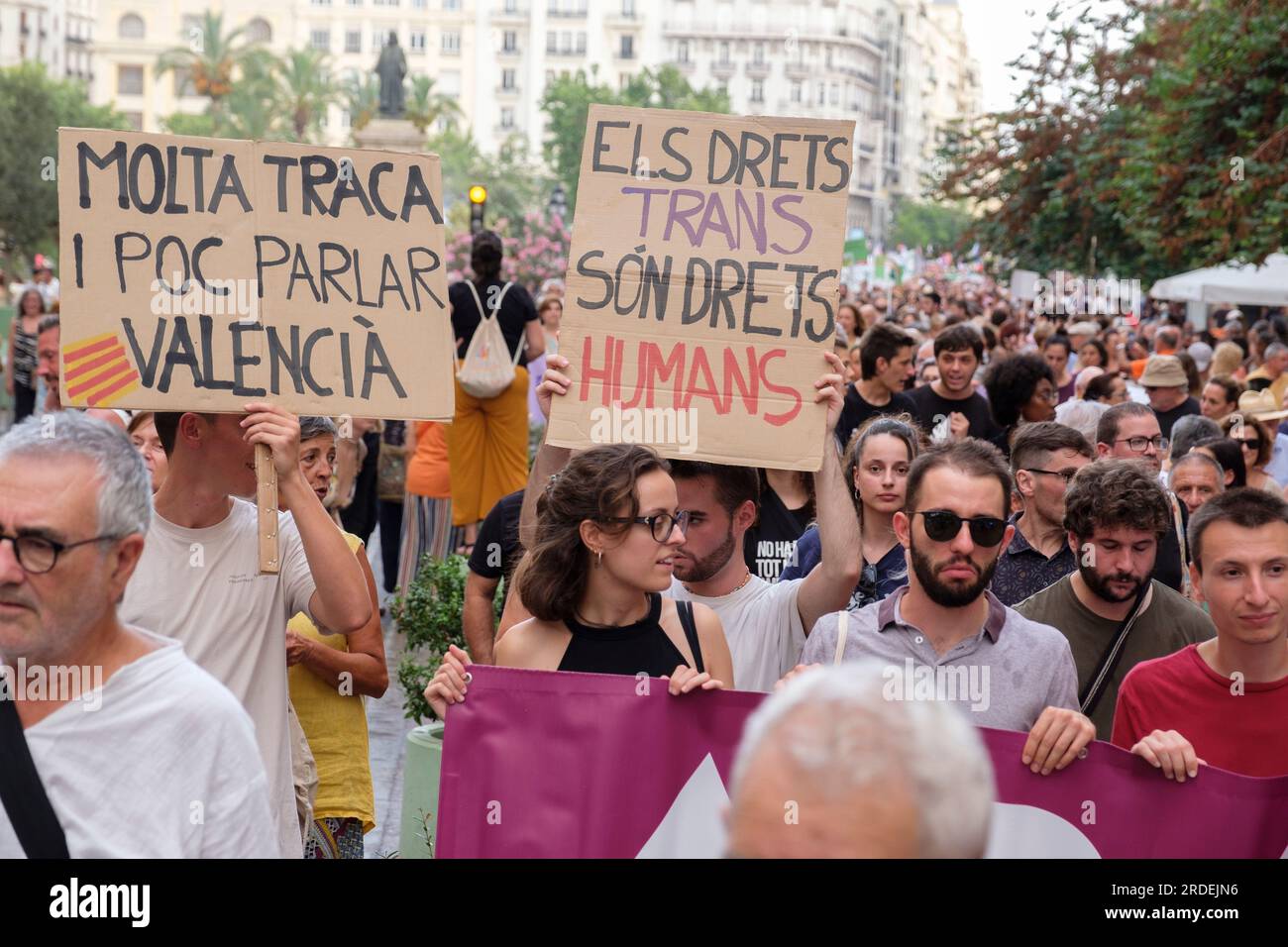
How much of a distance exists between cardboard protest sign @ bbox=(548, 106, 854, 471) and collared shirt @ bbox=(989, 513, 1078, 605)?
1163 mm

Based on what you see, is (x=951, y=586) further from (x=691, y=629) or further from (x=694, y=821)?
(x=694, y=821)

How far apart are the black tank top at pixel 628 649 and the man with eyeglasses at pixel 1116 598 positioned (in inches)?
46.4

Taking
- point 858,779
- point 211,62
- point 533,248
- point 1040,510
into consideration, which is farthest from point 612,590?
point 211,62

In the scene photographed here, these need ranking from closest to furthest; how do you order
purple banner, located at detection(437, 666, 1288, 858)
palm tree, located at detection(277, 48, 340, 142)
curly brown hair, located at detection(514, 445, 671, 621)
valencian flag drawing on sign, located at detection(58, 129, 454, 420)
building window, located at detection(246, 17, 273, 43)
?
purple banner, located at detection(437, 666, 1288, 858) < curly brown hair, located at detection(514, 445, 671, 621) < valencian flag drawing on sign, located at detection(58, 129, 454, 420) < palm tree, located at detection(277, 48, 340, 142) < building window, located at detection(246, 17, 273, 43)

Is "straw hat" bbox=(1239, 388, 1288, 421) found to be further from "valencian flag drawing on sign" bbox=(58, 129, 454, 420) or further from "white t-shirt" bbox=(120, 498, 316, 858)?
"white t-shirt" bbox=(120, 498, 316, 858)

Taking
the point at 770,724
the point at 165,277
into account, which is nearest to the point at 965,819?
the point at 770,724

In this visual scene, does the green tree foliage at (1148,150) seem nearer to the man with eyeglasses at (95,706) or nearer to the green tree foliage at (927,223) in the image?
the man with eyeglasses at (95,706)

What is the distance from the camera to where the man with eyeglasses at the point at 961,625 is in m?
3.99

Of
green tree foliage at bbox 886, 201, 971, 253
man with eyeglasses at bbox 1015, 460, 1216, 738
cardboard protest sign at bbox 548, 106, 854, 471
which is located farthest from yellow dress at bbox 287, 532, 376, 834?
green tree foliage at bbox 886, 201, 971, 253

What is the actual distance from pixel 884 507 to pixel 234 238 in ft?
7.44

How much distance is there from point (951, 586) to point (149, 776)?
6.06ft

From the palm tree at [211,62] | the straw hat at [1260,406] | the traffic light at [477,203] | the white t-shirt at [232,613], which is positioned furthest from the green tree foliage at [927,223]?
the white t-shirt at [232,613]

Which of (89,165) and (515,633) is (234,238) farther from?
(515,633)

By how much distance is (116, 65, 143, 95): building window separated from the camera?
133 m
